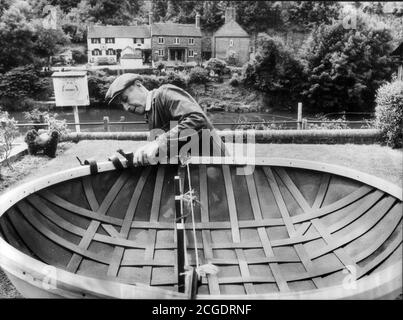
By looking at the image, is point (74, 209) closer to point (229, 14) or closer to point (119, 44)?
point (119, 44)

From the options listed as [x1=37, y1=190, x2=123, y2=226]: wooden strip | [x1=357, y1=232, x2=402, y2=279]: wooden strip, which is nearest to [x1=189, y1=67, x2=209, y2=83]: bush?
[x1=37, y1=190, x2=123, y2=226]: wooden strip

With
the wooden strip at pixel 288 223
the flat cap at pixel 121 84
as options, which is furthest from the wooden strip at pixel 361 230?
the flat cap at pixel 121 84

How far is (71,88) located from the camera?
3.03 meters

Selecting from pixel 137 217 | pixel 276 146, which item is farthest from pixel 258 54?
pixel 137 217

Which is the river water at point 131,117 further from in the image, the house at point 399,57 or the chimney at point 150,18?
the chimney at point 150,18

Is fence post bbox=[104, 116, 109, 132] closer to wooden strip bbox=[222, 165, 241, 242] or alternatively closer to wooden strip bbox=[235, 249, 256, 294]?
wooden strip bbox=[222, 165, 241, 242]

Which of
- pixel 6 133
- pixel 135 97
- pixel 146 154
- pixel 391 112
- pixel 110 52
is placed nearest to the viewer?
pixel 146 154

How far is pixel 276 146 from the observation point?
3.62m

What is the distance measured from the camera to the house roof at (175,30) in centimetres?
280

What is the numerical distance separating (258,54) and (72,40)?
1345 mm

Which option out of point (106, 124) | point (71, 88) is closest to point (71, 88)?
point (71, 88)

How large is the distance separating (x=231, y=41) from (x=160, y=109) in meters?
0.82

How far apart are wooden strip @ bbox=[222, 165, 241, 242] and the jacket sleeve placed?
1.05 ft

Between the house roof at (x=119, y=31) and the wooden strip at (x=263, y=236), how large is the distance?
4.04 feet
